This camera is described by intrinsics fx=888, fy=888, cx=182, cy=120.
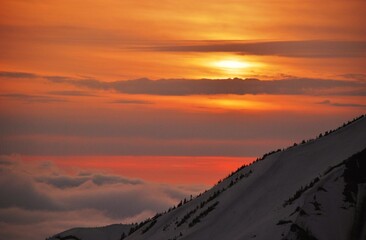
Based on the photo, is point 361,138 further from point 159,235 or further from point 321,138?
point 159,235

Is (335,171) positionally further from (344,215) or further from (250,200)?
(250,200)

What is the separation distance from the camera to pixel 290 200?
4794 centimetres

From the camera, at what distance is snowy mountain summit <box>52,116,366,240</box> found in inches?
1727

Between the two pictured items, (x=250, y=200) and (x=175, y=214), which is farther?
(x=175, y=214)

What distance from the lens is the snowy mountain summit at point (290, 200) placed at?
43.9 m

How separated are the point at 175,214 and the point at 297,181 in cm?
1709

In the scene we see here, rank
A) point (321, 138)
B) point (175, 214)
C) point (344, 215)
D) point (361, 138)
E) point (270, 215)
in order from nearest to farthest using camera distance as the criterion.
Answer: point (344, 215), point (270, 215), point (361, 138), point (321, 138), point (175, 214)

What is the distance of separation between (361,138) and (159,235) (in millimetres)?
17905

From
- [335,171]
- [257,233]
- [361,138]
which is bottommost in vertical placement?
[257,233]

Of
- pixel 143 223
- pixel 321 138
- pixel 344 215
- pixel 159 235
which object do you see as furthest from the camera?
pixel 143 223

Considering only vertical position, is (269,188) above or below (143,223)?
below

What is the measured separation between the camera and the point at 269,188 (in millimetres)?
53719

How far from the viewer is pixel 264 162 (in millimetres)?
59625

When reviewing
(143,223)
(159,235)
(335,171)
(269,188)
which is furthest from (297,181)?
(143,223)
